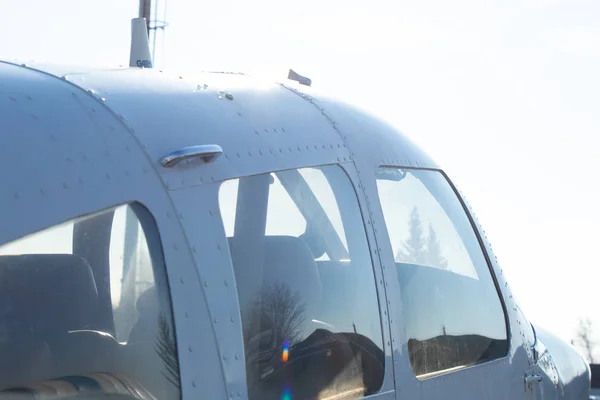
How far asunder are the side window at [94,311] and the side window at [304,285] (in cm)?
31

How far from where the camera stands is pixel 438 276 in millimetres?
3500

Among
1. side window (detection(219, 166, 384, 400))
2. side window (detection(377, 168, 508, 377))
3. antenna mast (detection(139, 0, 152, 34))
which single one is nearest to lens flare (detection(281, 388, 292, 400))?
side window (detection(219, 166, 384, 400))

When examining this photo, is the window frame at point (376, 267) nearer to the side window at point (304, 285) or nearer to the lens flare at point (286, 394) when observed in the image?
the side window at point (304, 285)

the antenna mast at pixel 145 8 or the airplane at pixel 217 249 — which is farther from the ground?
the antenna mast at pixel 145 8

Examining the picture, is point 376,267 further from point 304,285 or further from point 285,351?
point 285,351

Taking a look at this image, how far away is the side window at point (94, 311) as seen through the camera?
2.02m

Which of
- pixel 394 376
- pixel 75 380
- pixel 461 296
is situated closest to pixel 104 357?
pixel 75 380

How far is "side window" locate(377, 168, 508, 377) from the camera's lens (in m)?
3.23

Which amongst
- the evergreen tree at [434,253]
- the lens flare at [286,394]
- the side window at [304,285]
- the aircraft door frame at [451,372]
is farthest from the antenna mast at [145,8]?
the lens flare at [286,394]

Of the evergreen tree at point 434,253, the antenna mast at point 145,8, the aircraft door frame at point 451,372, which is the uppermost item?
the antenna mast at point 145,8

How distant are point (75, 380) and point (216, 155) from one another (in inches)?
31.0

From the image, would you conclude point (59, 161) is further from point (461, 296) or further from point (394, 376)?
point (461, 296)

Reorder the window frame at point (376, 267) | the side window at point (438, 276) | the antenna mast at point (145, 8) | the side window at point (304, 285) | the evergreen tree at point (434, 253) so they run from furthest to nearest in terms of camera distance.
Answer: the antenna mast at point (145, 8) < the evergreen tree at point (434, 253) < the side window at point (438, 276) < the window frame at point (376, 267) < the side window at point (304, 285)

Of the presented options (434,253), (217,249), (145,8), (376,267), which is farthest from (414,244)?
(145,8)
